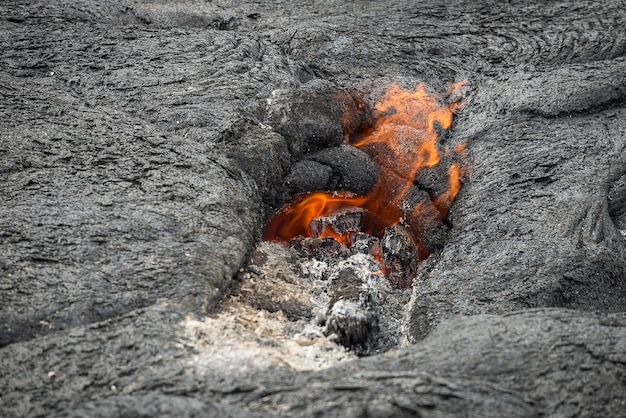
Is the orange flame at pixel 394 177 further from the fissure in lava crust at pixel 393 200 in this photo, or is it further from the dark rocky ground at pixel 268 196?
the dark rocky ground at pixel 268 196

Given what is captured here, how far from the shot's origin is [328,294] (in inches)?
164

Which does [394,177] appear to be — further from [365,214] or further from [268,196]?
[268,196]

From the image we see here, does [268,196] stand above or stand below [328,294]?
above

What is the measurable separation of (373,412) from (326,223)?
225cm

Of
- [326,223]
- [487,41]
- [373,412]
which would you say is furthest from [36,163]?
[487,41]

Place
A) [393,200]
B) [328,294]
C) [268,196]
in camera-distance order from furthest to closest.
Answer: [393,200]
[268,196]
[328,294]

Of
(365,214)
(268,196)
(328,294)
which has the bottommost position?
(328,294)

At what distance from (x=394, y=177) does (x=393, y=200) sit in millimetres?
166

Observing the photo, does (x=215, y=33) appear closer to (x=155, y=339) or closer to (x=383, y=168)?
(x=383, y=168)

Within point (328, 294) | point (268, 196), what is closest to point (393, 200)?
point (268, 196)

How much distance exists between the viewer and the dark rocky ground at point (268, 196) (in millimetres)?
2902

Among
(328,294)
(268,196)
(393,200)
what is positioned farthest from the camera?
(393,200)

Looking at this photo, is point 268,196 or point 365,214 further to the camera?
point 365,214

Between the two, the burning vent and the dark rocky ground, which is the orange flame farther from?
the dark rocky ground
